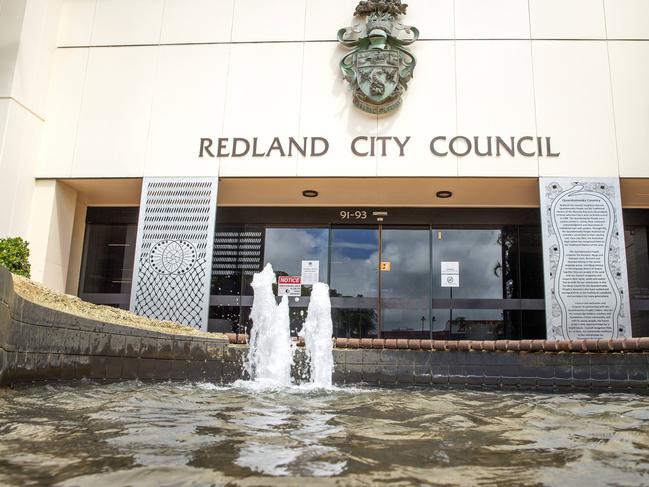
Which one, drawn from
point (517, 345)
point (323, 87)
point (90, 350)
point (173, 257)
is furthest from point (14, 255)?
point (517, 345)

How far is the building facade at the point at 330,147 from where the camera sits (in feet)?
24.8

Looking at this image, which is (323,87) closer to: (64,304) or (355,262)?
(355,262)

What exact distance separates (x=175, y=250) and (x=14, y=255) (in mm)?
2052

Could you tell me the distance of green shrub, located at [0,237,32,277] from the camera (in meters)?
6.53

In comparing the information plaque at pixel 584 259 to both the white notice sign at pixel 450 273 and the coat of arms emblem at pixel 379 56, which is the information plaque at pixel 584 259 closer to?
the white notice sign at pixel 450 273

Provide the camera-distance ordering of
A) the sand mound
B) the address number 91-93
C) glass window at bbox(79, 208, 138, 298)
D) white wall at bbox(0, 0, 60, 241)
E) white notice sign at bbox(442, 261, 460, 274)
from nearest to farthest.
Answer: the sand mound
white wall at bbox(0, 0, 60, 241)
white notice sign at bbox(442, 261, 460, 274)
the address number 91-93
glass window at bbox(79, 208, 138, 298)

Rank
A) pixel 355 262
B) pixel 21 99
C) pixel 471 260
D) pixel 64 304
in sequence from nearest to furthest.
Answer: pixel 64 304
pixel 21 99
pixel 471 260
pixel 355 262

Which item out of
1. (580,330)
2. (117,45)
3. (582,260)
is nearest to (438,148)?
(582,260)

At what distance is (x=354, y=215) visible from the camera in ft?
29.3

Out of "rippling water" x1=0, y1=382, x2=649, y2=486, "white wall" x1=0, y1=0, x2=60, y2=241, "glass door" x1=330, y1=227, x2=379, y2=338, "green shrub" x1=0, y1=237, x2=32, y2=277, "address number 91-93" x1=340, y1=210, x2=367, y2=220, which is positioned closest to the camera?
"rippling water" x1=0, y1=382, x2=649, y2=486

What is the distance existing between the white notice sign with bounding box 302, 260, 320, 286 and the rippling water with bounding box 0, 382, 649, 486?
5.40 metres

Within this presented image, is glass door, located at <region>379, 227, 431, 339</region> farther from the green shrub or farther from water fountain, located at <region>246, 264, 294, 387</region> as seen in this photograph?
the green shrub

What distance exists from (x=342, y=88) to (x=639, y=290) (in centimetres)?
570

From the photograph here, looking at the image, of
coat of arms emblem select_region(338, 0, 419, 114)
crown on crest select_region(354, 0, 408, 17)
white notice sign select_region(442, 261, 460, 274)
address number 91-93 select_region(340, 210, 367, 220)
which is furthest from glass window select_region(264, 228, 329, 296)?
crown on crest select_region(354, 0, 408, 17)
